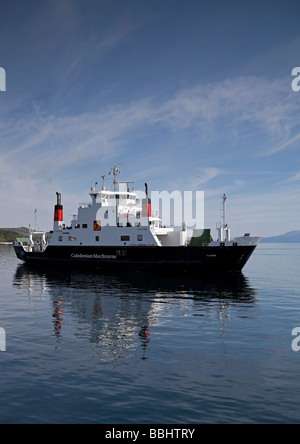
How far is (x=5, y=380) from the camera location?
38.2 ft

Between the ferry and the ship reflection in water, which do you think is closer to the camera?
the ship reflection in water

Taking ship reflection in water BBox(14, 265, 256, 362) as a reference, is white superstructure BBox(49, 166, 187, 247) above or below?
above

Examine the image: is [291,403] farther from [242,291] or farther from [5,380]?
[242,291]

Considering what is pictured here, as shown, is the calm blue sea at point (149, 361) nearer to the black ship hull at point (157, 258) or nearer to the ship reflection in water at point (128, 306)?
the ship reflection in water at point (128, 306)

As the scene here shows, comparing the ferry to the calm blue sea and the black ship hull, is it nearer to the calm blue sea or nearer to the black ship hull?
the black ship hull

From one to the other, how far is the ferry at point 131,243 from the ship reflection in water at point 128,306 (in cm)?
298

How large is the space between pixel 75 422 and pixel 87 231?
3868 centimetres

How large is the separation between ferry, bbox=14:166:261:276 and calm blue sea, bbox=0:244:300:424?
13.6 meters

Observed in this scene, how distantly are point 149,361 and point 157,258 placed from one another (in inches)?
1159

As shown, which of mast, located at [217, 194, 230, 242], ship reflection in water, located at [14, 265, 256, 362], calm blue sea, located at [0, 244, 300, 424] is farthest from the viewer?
mast, located at [217, 194, 230, 242]

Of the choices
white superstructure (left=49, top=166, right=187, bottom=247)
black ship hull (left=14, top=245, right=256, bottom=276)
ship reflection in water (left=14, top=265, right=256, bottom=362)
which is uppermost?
white superstructure (left=49, top=166, right=187, bottom=247)

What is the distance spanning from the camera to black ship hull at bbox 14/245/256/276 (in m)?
40.3

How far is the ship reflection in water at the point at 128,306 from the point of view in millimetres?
16156

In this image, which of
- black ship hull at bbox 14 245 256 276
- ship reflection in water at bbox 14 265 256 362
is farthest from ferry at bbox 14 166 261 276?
ship reflection in water at bbox 14 265 256 362
